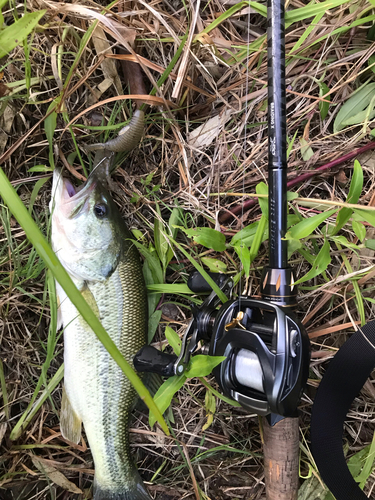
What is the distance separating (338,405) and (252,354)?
620 mm

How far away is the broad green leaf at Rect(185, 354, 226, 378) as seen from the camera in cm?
111

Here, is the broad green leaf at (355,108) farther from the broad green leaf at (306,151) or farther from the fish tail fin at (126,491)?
the fish tail fin at (126,491)

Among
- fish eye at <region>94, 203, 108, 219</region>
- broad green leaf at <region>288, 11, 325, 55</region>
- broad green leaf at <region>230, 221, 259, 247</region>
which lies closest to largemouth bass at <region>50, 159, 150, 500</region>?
fish eye at <region>94, 203, 108, 219</region>

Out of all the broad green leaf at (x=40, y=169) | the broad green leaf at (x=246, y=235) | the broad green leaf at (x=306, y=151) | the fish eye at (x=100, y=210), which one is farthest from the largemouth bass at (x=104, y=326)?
the broad green leaf at (x=306, y=151)

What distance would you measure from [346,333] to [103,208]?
122cm

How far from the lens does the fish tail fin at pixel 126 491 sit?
1.55m

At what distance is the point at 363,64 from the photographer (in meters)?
1.53

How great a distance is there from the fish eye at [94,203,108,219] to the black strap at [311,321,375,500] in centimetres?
116

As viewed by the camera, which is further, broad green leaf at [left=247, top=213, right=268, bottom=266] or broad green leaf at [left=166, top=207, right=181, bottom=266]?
broad green leaf at [left=166, top=207, right=181, bottom=266]

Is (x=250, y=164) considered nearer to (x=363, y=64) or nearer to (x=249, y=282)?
(x=249, y=282)

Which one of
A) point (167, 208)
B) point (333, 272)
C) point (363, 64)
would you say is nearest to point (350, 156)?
point (363, 64)

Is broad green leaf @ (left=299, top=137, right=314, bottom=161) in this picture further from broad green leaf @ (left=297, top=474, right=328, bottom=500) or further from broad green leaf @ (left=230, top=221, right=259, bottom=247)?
broad green leaf @ (left=297, top=474, right=328, bottom=500)

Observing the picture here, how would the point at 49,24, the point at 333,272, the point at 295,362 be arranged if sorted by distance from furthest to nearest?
the point at 333,272 < the point at 49,24 < the point at 295,362

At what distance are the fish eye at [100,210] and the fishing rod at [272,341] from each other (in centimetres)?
58
